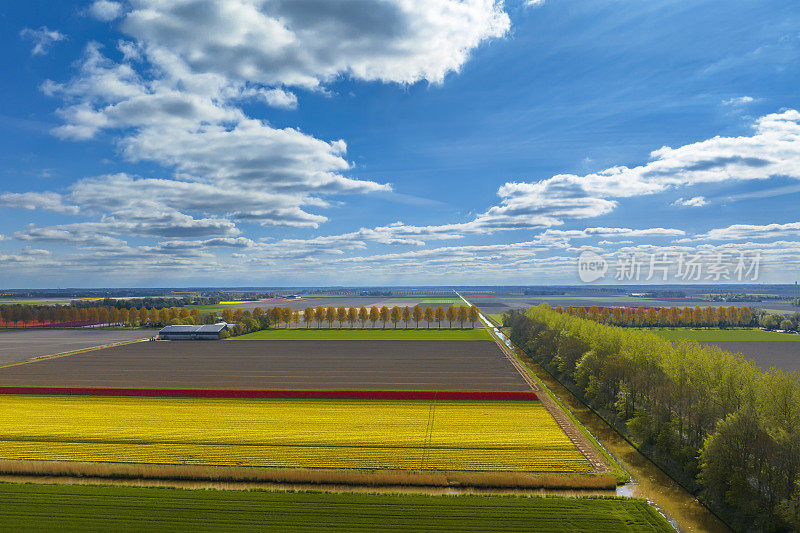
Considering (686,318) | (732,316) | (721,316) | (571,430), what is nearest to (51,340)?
(571,430)

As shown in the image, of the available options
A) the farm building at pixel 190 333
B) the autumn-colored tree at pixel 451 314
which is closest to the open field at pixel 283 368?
the farm building at pixel 190 333

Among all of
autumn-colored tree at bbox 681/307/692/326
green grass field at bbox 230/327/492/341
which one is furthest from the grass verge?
autumn-colored tree at bbox 681/307/692/326

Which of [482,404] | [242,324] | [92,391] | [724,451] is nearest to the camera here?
[724,451]

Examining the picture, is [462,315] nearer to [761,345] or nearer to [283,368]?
[761,345]

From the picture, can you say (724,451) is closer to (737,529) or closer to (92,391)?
(737,529)

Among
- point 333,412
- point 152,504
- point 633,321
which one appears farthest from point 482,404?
point 633,321
